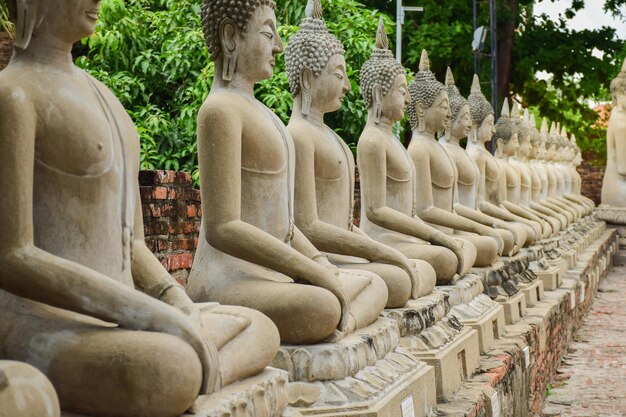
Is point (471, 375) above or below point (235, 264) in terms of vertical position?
below

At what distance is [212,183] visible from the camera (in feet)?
13.8

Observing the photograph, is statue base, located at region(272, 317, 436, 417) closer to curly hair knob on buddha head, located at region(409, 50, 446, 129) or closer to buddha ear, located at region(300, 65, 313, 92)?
buddha ear, located at region(300, 65, 313, 92)

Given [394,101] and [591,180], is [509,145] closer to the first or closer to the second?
[394,101]

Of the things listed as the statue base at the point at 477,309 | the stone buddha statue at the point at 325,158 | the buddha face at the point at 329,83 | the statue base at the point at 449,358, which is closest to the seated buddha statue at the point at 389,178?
the statue base at the point at 477,309

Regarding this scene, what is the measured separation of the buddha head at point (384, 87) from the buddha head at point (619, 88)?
14687 millimetres

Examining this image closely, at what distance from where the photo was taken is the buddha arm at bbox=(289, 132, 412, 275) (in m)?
5.08

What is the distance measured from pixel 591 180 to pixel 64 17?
28821 millimetres

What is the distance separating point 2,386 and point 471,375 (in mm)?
4310

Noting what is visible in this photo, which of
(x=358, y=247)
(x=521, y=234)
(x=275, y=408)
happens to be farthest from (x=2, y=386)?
(x=521, y=234)

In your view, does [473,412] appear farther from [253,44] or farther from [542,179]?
[542,179]

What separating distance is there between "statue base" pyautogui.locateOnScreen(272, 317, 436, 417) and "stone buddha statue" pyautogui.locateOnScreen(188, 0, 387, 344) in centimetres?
6

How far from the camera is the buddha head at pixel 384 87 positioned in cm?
664

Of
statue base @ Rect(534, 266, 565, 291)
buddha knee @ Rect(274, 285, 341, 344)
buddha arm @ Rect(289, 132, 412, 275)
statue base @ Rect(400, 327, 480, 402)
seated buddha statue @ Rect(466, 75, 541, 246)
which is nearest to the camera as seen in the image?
buddha knee @ Rect(274, 285, 341, 344)

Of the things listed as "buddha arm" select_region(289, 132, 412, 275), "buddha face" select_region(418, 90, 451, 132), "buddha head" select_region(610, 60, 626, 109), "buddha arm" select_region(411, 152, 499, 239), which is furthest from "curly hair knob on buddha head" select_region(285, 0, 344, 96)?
"buddha head" select_region(610, 60, 626, 109)
